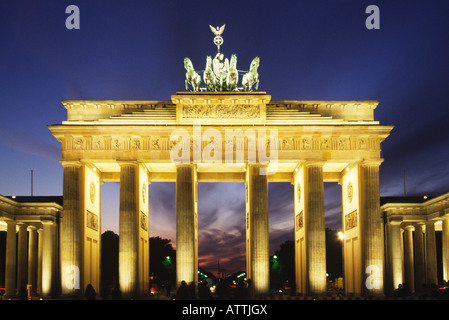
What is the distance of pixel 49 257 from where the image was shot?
59500 mm

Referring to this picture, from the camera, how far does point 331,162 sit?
50.8 metres

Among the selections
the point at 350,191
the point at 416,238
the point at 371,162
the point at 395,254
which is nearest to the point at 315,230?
the point at 350,191

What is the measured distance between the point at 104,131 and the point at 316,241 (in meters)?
19.9

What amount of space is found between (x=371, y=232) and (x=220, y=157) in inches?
550

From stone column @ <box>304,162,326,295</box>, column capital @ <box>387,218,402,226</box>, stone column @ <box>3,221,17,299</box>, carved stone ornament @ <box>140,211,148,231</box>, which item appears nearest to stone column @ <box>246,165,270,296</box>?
stone column @ <box>304,162,326,295</box>

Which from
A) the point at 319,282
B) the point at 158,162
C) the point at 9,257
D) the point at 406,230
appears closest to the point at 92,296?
the point at 158,162

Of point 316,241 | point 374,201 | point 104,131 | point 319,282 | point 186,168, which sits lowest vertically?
point 319,282

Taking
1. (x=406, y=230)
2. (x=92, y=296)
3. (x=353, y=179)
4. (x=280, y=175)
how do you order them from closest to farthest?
(x=92, y=296) < (x=353, y=179) < (x=280, y=175) < (x=406, y=230)

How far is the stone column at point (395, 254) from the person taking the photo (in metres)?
55.1

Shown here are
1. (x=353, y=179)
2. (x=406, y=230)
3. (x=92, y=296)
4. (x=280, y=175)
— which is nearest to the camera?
(x=92, y=296)

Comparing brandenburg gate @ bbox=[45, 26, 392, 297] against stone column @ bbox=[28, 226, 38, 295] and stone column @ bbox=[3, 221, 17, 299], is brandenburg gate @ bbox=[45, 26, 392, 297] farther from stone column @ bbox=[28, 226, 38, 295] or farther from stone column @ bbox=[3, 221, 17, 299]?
stone column @ bbox=[28, 226, 38, 295]

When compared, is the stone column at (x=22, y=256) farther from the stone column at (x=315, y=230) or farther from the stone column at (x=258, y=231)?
the stone column at (x=315, y=230)

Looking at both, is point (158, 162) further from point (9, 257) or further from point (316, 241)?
point (9, 257)

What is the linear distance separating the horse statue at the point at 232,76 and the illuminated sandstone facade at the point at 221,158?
2.11 meters
